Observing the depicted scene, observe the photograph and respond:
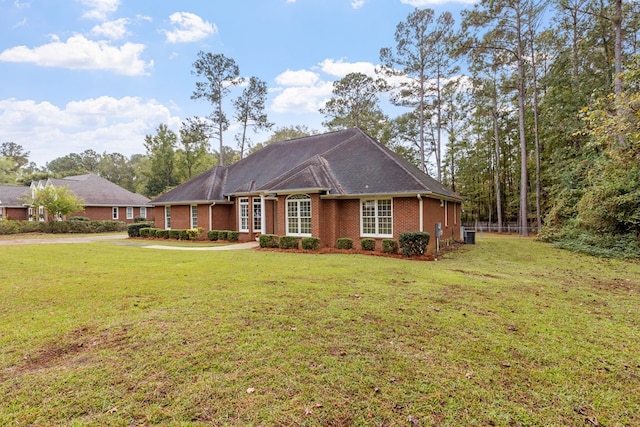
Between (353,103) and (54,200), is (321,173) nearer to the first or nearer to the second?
(353,103)

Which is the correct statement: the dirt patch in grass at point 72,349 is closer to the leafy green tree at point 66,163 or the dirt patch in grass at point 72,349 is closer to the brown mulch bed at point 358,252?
the brown mulch bed at point 358,252

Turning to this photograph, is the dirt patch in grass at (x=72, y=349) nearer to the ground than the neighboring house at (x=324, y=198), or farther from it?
nearer to the ground

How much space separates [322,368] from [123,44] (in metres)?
20.9

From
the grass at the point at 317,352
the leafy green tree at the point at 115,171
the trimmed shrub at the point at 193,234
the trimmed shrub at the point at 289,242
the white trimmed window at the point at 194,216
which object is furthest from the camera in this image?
the leafy green tree at the point at 115,171

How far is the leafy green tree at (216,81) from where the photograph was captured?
27500 millimetres

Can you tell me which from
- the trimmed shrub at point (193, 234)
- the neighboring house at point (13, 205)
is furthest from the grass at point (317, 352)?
the neighboring house at point (13, 205)

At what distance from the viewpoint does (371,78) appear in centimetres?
3050

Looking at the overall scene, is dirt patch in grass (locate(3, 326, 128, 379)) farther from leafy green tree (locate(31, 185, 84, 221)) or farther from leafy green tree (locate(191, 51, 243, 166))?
leafy green tree (locate(31, 185, 84, 221))

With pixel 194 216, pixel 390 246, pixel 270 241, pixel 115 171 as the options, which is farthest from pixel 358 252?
pixel 115 171

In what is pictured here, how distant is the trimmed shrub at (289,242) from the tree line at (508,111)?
11.3m

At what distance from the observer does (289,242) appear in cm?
1438

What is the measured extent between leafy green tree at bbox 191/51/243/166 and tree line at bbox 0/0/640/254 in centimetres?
9

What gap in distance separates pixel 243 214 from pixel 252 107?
53.8 ft

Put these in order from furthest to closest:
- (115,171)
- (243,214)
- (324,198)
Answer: (115,171)
(243,214)
(324,198)
